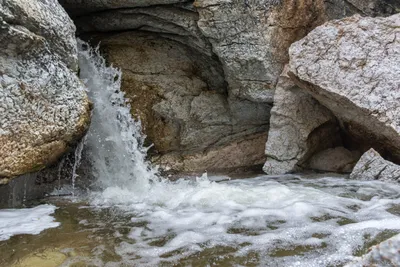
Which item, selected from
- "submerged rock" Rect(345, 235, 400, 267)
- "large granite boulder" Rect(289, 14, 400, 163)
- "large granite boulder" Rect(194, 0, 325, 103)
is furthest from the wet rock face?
"submerged rock" Rect(345, 235, 400, 267)

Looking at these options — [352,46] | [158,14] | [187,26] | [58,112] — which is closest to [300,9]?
[352,46]

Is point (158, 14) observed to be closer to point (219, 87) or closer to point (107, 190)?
point (219, 87)

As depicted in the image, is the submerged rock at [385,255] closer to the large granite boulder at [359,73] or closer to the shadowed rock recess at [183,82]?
the large granite boulder at [359,73]

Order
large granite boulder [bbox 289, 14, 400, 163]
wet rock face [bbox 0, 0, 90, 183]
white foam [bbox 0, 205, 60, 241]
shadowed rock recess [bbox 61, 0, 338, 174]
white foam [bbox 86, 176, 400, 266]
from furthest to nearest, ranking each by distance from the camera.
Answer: shadowed rock recess [bbox 61, 0, 338, 174] < large granite boulder [bbox 289, 14, 400, 163] < wet rock face [bbox 0, 0, 90, 183] < white foam [bbox 0, 205, 60, 241] < white foam [bbox 86, 176, 400, 266]

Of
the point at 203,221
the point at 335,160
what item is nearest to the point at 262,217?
the point at 203,221

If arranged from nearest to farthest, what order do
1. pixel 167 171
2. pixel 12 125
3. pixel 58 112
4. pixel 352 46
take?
pixel 12 125 → pixel 58 112 → pixel 352 46 → pixel 167 171

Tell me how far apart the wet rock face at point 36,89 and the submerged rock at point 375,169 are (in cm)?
479

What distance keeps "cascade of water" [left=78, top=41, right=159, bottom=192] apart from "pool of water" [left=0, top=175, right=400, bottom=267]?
1.10 metres

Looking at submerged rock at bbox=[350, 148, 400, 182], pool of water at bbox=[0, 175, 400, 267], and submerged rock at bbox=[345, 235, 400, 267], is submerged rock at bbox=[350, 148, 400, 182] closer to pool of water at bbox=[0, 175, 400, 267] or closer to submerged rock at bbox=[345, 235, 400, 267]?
pool of water at bbox=[0, 175, 400, 267]

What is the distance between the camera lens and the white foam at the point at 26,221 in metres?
4.52

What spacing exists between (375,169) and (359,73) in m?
1.70

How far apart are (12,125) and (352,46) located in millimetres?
5755

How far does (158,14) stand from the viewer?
8.43 meters

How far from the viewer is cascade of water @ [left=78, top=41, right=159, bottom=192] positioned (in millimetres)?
7605
